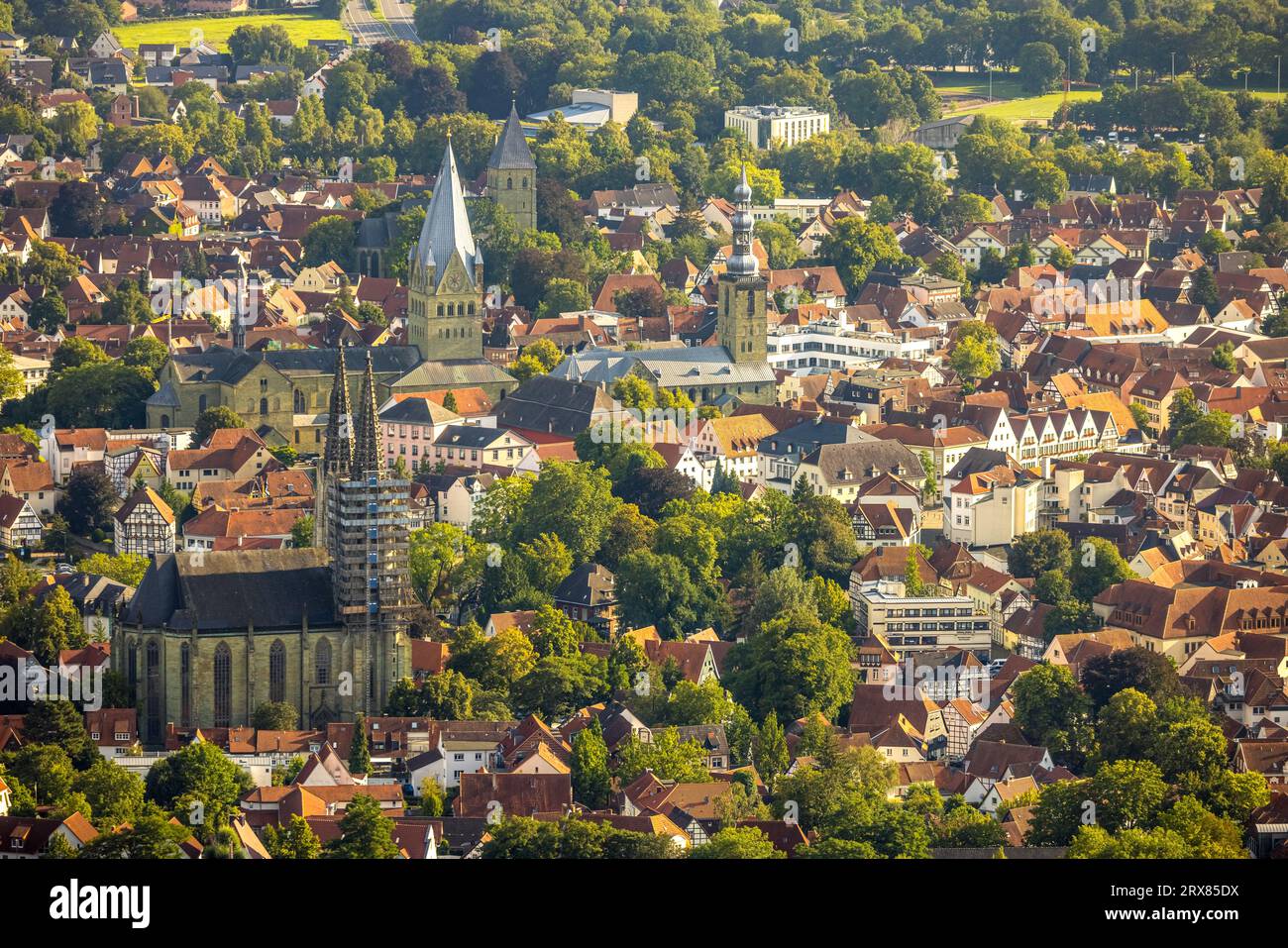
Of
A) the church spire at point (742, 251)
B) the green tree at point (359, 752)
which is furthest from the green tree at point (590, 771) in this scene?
the church spire at point (742, 251)

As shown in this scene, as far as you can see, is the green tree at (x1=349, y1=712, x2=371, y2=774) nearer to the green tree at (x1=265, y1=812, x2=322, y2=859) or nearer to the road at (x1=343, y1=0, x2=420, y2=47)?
the green tree at (x1=265, y1=812, x2=322, y2=859)

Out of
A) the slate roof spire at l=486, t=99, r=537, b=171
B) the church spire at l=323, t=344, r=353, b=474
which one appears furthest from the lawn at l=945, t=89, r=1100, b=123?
the church spire at l=323, t=344, r=353, b=474

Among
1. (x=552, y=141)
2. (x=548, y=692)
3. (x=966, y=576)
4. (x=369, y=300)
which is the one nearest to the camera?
(x=548, y=692)

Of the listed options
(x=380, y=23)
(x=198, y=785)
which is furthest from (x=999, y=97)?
(x=198, y=785)

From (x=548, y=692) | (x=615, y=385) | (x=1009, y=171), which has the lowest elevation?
(x=548, y=692)

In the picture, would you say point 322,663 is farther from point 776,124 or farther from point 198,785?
point 776,124

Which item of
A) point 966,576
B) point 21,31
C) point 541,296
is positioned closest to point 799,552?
point 966,576
